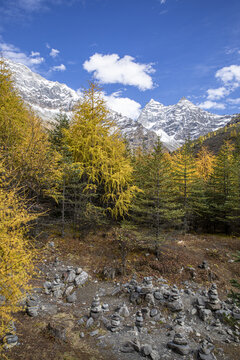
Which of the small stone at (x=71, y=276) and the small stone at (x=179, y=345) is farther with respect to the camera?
the small stone at (x=71, y=276)

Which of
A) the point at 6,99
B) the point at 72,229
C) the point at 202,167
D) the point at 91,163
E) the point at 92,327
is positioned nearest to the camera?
the point at 92,327

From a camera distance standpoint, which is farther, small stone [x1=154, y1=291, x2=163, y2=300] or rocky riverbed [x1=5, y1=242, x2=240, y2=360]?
small stone [x1=154, y1=291, x2=163, y2=300]

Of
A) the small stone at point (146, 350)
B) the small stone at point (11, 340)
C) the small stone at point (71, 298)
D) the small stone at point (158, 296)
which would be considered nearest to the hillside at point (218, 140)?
the small stone at point (158, 296)

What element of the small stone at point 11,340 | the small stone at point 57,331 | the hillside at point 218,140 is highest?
the hillside at point 218,140

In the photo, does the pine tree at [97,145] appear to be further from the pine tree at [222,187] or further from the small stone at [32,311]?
the pine tree at [222,187]

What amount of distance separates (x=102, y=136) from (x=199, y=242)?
1333 centimetres

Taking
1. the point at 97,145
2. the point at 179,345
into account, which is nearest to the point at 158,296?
the point at 179,345

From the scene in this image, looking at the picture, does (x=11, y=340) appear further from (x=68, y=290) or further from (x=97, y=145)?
(x=97, y=145)

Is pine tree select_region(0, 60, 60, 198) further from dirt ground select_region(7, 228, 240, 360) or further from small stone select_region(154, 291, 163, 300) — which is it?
small stone select_region(154, 291, 163, 300)

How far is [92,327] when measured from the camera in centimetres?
738

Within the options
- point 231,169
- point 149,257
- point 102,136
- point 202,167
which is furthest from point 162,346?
point 202,167

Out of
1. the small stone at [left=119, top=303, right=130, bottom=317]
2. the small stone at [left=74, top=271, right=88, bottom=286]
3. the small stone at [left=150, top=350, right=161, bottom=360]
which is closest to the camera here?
the small stone at [left=150, top=350, right=161, bottom=360]

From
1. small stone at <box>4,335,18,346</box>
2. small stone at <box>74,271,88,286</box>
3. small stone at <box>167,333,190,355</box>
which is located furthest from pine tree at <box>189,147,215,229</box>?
small stone at <box>4,335,18,346</box>

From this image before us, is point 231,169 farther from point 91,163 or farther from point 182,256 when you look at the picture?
point 91,163
